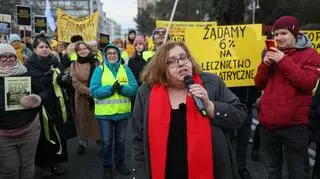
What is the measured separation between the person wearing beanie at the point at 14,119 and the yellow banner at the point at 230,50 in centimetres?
218

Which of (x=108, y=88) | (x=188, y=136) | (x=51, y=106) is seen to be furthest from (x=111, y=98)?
(x=188, y=136)

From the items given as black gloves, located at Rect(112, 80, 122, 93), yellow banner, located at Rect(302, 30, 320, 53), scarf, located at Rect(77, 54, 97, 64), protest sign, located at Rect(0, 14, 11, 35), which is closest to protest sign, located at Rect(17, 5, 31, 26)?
protest sign, located at Rect(0, 14, 11, 35)

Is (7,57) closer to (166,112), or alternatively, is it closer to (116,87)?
(116,87)

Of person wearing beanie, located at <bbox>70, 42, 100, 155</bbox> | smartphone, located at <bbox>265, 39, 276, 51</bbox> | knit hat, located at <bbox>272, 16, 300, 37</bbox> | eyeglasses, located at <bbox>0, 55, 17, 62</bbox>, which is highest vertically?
knit hat, located at <bbox>272, 16, 300, 37</bbox>

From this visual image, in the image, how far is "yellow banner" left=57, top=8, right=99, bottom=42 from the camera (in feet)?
44.1

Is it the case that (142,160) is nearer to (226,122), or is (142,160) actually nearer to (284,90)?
(226,122)

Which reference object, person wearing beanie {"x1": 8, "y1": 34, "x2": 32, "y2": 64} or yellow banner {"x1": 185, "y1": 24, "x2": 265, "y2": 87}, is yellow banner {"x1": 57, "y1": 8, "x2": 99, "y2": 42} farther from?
yellow banner {"x1": 185, "y1": 24, "x2": 265, "y2": 87}

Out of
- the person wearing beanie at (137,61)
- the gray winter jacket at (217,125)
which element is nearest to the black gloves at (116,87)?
the person wearing beanie at (137,61)

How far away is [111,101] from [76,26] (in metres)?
8.02

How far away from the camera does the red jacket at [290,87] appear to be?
12.9 ft

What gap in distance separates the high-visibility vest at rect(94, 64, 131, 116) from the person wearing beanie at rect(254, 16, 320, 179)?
84.8 inches

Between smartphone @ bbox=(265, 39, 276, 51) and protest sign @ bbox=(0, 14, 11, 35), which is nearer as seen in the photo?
smartphone @ bbox=(265, 39, 276, 51)

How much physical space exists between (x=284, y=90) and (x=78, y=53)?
12.2 feet

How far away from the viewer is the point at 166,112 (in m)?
2.95
